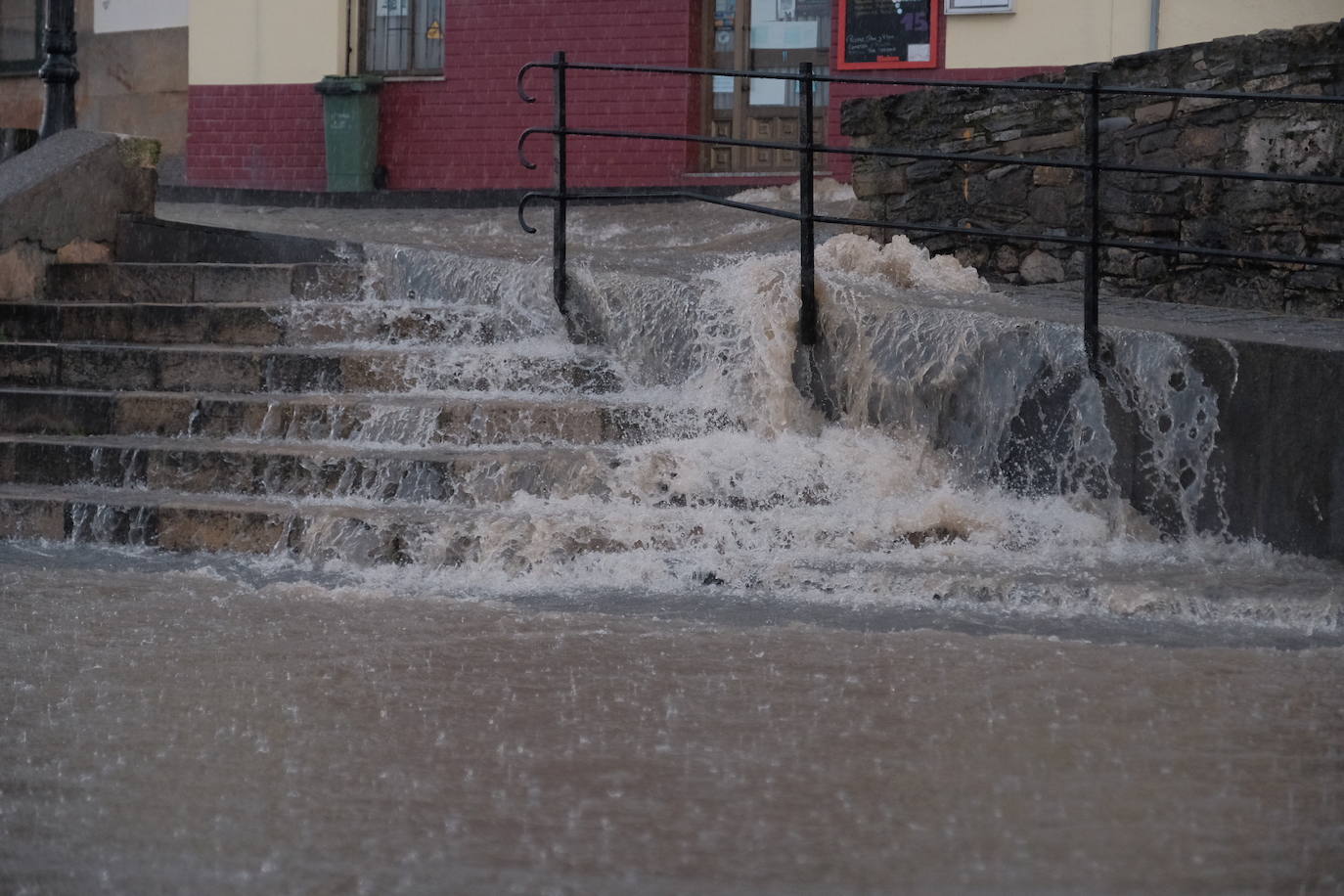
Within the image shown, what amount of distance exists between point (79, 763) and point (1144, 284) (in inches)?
247

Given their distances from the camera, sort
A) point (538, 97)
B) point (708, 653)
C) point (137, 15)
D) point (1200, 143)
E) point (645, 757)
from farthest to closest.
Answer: point (137, 15)
point (538, 97)
point (1200, 143)
point (708, 653)
point (645, 757)

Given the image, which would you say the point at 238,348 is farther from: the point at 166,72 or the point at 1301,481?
the point at 166,72

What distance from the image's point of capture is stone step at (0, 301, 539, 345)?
739cm

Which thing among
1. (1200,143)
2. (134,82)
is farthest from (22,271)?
(134,82)

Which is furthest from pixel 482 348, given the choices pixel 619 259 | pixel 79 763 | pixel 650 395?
pixel 79 763

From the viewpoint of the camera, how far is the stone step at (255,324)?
739cm

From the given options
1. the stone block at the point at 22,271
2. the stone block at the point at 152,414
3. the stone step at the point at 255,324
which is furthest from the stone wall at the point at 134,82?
the stone block at the point at 152,414

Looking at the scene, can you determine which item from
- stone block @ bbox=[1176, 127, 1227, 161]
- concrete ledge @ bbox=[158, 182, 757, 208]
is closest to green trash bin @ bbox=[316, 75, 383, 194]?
concrete ledge @ bbox=[158, 182, 757, 208]

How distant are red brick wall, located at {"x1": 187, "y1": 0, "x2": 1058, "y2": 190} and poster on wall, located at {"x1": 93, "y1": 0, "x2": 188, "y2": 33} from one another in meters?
0.94

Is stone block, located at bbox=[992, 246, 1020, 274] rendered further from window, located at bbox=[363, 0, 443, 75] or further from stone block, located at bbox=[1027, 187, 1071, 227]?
window, located at bbox=[363, 0, 443, 75]

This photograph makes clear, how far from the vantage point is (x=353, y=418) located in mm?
6648

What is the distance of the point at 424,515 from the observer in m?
5.70

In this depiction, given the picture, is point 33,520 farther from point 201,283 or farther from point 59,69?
point 59,69

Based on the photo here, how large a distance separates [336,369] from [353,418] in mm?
435
